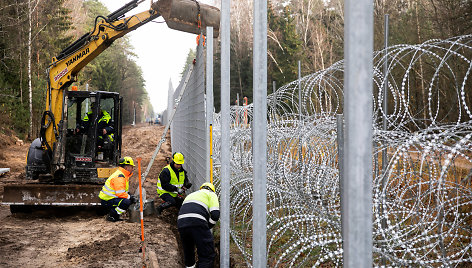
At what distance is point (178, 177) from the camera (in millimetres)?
8531

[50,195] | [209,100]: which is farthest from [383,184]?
[50,195]

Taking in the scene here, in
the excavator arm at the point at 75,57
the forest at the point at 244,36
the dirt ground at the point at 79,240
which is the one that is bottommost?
the dirt ground at the point at 79,240

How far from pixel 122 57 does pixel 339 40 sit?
1453 inches

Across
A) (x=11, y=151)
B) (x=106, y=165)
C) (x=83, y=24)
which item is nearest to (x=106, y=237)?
(x=106, y=165)

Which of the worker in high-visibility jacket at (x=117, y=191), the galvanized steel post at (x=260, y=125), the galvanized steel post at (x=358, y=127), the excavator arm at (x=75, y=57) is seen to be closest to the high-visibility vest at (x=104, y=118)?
the excavator arm at (x=75, y=57)

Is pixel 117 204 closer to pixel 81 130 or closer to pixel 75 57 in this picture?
pixel 81 130

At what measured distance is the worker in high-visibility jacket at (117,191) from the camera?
792cm

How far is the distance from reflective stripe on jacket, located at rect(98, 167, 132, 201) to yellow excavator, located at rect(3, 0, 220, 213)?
0.62 metres

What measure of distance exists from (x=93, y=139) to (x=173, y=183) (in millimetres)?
1859

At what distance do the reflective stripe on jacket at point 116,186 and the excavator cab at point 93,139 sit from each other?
1102 millimetres

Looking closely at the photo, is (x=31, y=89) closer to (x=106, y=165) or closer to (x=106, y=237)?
(x=106, y=165)

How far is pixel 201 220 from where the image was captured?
5.41 m

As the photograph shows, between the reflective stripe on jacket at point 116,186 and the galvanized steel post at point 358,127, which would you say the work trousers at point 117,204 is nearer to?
the reflective stripe on jacket at point 116,186

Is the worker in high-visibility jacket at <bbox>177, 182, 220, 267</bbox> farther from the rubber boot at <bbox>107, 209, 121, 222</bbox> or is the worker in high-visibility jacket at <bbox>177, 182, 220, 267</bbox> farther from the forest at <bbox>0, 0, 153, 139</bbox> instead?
the forest at <bbox>0, 0, 153, 139</bbox>
